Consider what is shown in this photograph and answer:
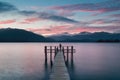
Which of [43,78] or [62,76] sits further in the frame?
[43,78]

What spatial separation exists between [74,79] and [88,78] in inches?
60.9

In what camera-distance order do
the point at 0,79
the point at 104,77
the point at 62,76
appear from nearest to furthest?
the point at 62,76 < the point at 0,79 < the point at 104,77

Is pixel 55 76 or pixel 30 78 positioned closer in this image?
pixel 55 76

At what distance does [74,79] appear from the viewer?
2441 centimetres

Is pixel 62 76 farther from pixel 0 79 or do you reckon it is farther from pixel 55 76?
pixel 0 79

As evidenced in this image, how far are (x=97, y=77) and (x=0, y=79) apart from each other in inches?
→ 403

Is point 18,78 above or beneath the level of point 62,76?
beneath

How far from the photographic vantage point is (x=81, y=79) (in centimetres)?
2386

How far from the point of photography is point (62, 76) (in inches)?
509

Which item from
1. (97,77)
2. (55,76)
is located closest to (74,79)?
(97,77)

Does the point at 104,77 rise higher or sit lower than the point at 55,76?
lower

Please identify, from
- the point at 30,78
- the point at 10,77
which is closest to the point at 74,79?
the point at 30,78

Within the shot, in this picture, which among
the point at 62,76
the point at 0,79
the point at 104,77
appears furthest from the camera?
the point at 104,77

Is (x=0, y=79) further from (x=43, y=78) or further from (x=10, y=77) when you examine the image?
(x=43, y=78)
